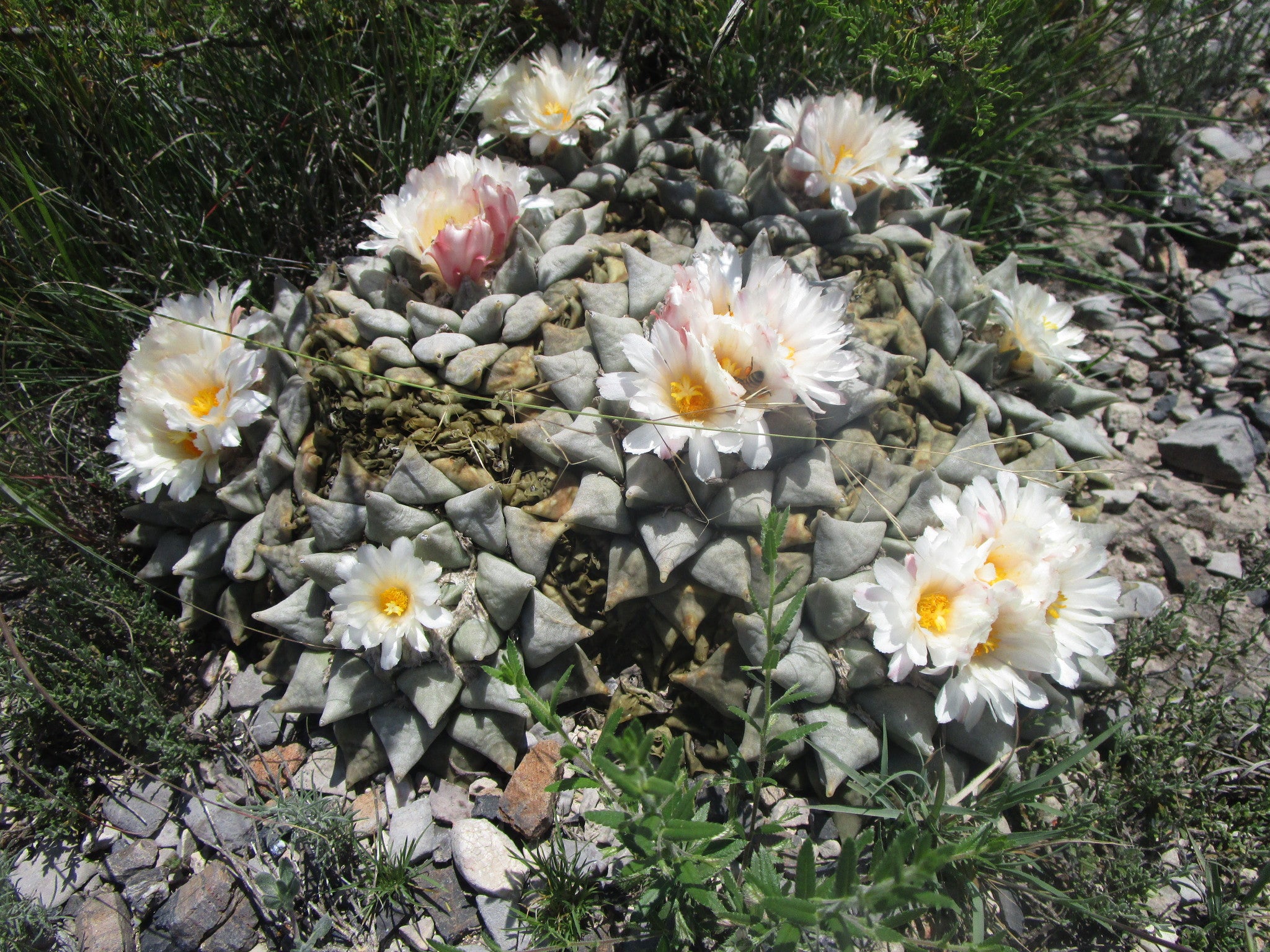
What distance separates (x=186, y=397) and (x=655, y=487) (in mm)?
1675

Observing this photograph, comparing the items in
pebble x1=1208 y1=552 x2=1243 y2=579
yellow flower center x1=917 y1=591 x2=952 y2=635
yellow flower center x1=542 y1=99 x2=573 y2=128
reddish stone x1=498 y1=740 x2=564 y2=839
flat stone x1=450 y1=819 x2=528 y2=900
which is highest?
yellow flower center x1=542 y1=99 x2=573 y2=128

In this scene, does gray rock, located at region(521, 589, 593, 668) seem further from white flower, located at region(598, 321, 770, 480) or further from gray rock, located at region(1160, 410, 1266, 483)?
gray rock, located at region(1160, 410, 1266, 483)

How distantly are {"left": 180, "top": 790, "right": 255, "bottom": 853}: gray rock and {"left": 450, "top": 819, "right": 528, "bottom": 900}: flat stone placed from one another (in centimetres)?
67

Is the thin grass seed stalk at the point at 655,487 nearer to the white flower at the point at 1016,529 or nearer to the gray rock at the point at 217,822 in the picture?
the white flower at the point at 1016,529

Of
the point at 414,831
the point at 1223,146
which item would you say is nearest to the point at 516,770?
the point at 414,831

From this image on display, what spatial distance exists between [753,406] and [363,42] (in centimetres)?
278

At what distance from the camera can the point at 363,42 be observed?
3.77 m

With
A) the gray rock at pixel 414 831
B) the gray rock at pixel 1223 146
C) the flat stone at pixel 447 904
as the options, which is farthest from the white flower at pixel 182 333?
the gray rock at pixel 1223 146

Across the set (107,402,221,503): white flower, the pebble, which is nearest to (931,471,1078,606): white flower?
the pebble

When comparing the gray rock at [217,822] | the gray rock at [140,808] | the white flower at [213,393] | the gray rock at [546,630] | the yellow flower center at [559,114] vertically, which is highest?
the yellow flower center at [559,114]

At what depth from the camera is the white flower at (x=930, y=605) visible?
2.23m

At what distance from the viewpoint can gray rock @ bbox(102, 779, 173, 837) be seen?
8.68 ft

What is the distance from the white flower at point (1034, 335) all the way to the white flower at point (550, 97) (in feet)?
5.82

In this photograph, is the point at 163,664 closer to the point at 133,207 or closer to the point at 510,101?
the point at 133,207
